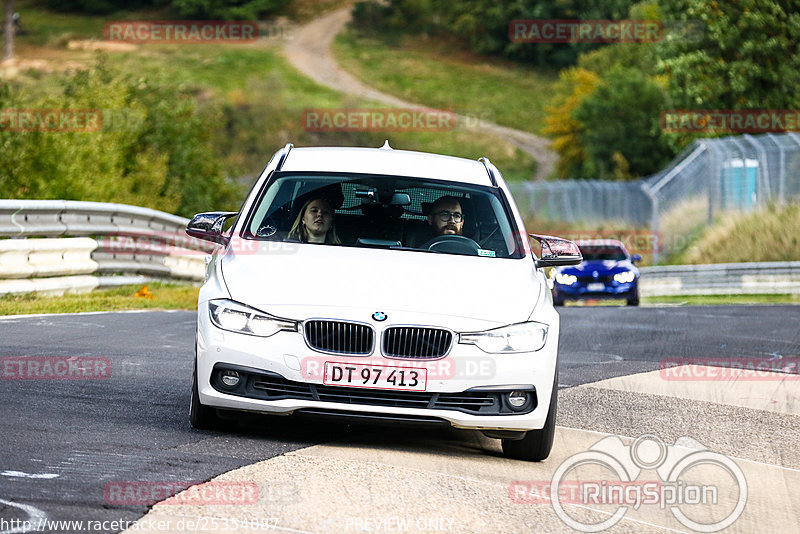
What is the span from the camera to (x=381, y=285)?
23.6 feet

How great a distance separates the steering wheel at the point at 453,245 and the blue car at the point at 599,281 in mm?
16147

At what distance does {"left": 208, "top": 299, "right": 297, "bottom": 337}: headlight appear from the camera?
700cm

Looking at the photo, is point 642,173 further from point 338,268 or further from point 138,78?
point 338,268

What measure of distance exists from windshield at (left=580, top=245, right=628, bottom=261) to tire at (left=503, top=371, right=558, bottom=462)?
1796 cm

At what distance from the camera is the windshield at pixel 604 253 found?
25211 mm

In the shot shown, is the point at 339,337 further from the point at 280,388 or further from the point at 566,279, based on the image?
the point at 566,279

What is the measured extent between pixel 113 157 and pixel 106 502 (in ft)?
65.5

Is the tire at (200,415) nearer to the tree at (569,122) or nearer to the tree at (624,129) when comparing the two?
the tree at (624,129)

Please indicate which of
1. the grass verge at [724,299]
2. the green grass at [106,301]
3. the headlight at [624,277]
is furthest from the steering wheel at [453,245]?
the grass verge at [724,299]

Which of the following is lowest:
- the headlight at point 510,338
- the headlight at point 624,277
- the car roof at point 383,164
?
the headlight at point 624,277

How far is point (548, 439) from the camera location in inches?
290

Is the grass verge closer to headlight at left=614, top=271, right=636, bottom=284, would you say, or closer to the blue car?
the blue car

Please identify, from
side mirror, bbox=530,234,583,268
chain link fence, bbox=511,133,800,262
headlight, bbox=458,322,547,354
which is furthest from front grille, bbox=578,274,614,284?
headlight, bbox=458,322,547,354

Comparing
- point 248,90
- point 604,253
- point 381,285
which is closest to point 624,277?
point 604,253
